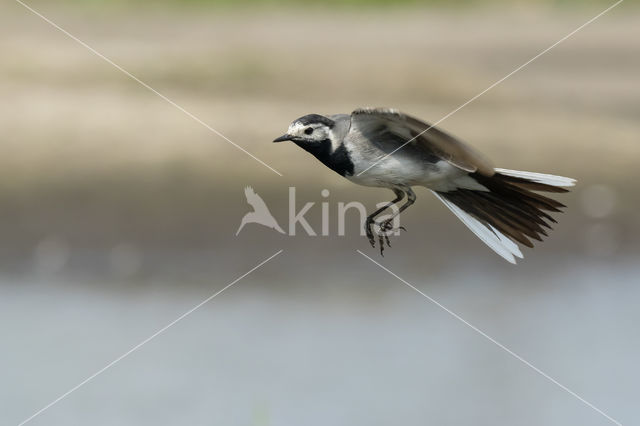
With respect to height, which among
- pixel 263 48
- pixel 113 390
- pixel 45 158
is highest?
pixel 263 48

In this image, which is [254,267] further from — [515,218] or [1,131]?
[515,218]

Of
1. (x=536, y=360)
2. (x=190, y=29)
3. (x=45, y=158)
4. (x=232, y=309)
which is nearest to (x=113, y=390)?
(x=232, y=309)

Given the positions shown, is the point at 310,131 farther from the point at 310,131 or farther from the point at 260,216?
the point at 260,216

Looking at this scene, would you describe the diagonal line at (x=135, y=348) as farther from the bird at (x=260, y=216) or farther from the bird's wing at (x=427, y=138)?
the bird's wing at (x=427, y=138)

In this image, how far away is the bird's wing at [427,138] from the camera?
4.02 meters

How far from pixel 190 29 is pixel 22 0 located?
2284mm

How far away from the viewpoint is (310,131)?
415cm

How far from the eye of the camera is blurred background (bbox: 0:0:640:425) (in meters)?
8.74

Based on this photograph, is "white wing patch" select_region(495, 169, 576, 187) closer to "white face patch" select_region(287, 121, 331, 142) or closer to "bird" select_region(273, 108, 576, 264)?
"bird" select_region(273, 108, 576, 264)

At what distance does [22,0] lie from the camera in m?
16.0

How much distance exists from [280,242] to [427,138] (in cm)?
676

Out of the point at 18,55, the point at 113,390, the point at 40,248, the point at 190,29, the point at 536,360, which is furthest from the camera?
the point at 190,29

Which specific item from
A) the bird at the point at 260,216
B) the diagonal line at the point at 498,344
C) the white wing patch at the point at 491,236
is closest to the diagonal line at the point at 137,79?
the bird at the point at 260,216

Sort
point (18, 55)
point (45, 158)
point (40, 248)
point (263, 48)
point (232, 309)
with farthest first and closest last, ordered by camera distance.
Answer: point (263, 48), point (18, 55), point (45, 158), point (40, 248), point (232, 309)
